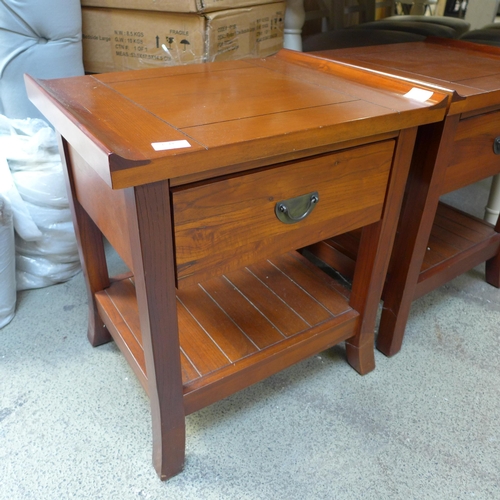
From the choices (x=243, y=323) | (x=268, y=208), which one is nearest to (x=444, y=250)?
(x=243, y=323)

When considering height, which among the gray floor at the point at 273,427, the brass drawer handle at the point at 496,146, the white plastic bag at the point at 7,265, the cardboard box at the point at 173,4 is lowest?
the gray floor at the point at 273,427

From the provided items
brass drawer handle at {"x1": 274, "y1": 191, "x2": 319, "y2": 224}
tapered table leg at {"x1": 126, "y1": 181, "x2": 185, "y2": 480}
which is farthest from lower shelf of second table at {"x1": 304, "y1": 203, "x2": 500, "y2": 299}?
tapered table leg at {"x1": 126, "y1": 181, "x2": 185, "y2": 480}

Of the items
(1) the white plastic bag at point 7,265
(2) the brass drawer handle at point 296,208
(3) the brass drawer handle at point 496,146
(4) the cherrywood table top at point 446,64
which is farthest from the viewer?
(1) the white plastic bag at point 7,265

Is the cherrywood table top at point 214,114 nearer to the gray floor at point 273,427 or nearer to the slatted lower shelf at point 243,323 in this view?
the slatted lower shelf at point 243,323

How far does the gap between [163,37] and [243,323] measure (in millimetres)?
784

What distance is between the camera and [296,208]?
72cm

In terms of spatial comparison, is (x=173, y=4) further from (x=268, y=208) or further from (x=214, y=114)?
(x=268, y=208)

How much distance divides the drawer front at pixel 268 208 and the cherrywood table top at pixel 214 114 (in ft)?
0.09

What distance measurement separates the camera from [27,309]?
1259mm

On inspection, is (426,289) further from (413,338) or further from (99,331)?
(99,331)

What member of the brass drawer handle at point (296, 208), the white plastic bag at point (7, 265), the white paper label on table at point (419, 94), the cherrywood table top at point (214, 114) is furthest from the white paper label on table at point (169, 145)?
the white plastic bag at point (7, 265)

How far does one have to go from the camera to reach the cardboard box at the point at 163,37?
1.20 metres

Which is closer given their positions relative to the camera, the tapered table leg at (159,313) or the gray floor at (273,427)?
the tapered table leg at (159,313)

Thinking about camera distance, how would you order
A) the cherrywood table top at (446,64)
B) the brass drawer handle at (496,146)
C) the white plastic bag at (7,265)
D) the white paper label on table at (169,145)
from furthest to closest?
the white plastic bag at (7,265), the brass drawer handle at (496,146), the cherrywood table top at (446,64), the white paper label on table at (169,145)
